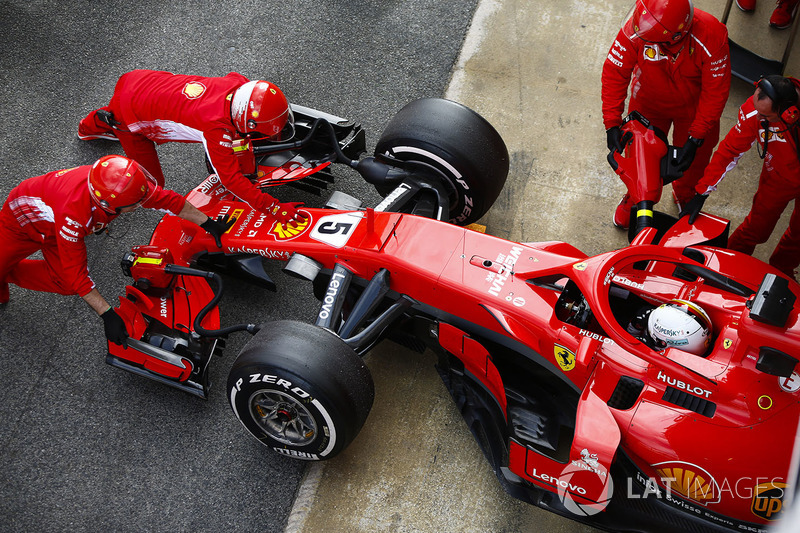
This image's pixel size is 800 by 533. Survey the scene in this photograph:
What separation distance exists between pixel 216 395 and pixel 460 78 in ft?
11.7

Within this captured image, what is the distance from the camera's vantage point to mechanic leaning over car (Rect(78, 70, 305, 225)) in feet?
15.0

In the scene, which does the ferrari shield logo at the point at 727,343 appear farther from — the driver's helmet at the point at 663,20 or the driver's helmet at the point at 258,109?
the driver's helmet at the point at 258,109

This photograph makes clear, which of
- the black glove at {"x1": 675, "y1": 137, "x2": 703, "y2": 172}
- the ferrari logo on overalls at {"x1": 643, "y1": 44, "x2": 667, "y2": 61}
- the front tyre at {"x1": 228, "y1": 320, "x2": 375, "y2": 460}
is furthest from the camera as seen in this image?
the black glove at {"x1": 675, "y1": 137, "x2": 703, "y2": 172}

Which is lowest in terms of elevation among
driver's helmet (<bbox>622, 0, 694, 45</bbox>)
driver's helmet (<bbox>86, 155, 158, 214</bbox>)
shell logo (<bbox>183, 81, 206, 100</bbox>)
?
driver's helmet (<bbox>86, 155, 158, 214</bbox>)

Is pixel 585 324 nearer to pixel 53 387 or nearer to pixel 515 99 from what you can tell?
pixel 515 99

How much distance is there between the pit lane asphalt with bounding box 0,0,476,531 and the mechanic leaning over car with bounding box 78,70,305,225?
27.1 inches

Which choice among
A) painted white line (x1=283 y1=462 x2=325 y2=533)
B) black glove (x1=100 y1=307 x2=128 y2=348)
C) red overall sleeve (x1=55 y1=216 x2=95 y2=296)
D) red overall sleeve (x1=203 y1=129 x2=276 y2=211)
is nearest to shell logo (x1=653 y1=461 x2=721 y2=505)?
painted white line (x1=283 y1=462 x2=325 y2=533)

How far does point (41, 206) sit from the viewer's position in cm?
445

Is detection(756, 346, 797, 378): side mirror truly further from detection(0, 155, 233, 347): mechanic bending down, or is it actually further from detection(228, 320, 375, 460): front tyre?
detection(0, 155, 233, 347): mechanic bending down

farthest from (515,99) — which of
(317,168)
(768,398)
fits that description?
(768,398)

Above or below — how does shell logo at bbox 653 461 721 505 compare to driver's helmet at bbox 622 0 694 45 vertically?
below

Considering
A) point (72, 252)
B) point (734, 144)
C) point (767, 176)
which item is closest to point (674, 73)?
point (734, 144)

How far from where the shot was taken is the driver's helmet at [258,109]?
4.52 meters

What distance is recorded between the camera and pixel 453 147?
4.70m
